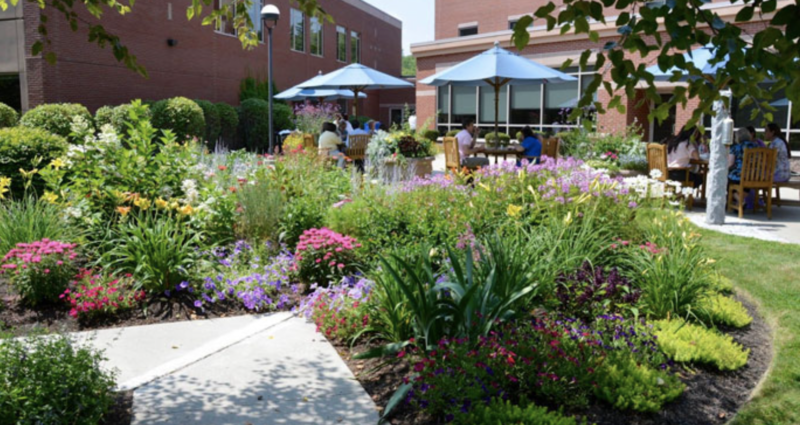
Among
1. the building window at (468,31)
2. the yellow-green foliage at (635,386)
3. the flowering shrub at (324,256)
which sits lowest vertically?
the yellow-green foliage at (635,386)

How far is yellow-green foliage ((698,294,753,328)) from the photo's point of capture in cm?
469

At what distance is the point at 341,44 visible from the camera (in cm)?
3775

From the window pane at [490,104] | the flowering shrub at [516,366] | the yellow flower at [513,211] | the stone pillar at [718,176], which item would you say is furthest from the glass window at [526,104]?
the flowering shrub at [516,366]

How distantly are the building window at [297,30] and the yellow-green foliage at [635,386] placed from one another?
101ft

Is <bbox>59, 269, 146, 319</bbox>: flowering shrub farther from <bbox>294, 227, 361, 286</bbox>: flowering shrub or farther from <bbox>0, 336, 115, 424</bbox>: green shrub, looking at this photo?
<bbox>0, 336, 115, 424</bbox>: green shrub

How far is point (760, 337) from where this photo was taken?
4.68 metres

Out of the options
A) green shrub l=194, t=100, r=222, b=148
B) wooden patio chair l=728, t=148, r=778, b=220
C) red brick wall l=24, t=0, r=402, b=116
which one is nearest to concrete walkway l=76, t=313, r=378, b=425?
wooden patio chair l=728, t=148, r=778, b=220

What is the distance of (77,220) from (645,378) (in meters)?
5.09

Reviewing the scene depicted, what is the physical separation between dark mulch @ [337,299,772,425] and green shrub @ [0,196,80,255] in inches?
119

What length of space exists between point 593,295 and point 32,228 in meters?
4.83

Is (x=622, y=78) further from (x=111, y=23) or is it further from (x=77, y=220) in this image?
(x=111, y=23)

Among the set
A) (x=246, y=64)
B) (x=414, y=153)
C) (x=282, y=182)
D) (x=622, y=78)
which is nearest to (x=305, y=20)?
(x=246, y=64)

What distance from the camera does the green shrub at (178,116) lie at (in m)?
20.3

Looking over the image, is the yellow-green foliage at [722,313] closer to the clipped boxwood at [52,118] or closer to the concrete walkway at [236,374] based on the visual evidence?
the concrete walkway at [236,374]
